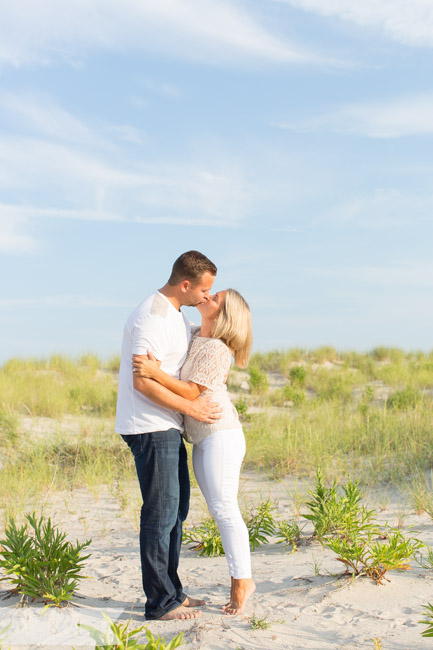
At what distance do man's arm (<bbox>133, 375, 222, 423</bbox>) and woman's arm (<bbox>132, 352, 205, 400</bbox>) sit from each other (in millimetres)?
33

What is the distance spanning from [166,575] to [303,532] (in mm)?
2193

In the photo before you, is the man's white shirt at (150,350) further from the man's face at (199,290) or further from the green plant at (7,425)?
the green plant at (7,425)

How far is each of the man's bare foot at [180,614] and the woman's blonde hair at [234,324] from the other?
69.3 inches

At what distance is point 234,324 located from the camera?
3951 millimetres

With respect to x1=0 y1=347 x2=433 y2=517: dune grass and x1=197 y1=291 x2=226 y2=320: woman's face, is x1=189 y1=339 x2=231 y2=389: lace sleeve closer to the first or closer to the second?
x1=197 y1=291 x2=226 y2=320: woman's face

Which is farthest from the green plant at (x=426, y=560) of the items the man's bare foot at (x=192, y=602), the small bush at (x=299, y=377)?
the small bush at (x=299, y=377)

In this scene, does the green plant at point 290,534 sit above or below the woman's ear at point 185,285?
below

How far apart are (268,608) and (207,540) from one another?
4.64ft

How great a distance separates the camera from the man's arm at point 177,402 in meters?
3.69

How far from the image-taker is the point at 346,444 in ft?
30.0

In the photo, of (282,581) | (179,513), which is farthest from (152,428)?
(282,581)

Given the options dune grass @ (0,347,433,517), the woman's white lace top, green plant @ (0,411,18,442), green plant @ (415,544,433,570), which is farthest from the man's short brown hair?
green plant @ (0,411,18,442)

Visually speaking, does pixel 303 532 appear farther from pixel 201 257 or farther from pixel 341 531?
pixel 201 257

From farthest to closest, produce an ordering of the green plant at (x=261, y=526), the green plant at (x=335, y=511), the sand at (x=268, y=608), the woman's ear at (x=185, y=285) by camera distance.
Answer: the green plant at (x=261, y=526)
the green plant at (x=335, y=511)
the woman's ear at (x=185, y=285)
the sand at (x=268, y=608)
